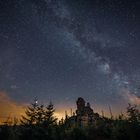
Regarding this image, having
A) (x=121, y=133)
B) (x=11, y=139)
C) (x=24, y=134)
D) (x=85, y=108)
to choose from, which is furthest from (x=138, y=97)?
(x=85, y=108)

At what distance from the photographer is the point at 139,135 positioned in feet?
80.0

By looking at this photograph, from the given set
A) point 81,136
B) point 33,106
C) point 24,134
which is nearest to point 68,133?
point 81,136

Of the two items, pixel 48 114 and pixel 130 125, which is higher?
pixel 48 114

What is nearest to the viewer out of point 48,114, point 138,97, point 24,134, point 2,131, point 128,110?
point 2,131

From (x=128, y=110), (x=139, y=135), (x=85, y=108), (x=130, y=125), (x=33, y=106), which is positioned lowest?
(x=139, y=135)

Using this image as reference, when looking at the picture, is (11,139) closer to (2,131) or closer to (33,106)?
(2,131)

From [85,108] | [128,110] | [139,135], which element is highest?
[85,108]

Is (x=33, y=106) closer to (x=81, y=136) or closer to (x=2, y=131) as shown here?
(x=2, y=131)

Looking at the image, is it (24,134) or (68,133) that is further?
(24,134)

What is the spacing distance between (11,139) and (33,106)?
2527 cm

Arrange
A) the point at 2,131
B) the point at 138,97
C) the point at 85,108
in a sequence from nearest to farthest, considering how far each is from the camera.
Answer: the point at 2,131, the point at 138,97, the point at 85,108

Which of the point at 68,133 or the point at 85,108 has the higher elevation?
the point at 85,108

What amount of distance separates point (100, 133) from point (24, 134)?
10981mm

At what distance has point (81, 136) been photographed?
27062 mm
